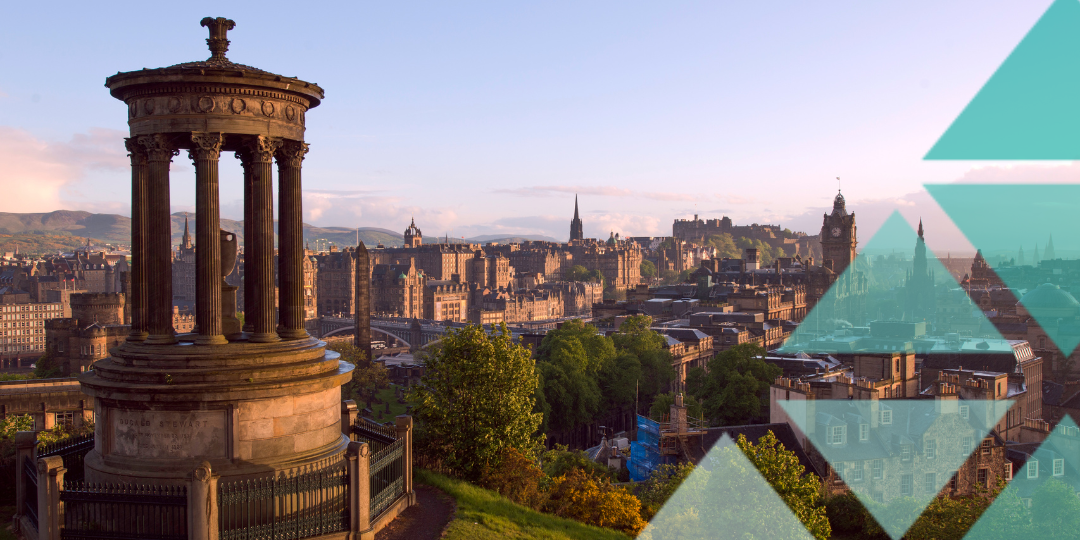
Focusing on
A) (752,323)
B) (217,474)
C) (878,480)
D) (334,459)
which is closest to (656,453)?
(878,480)

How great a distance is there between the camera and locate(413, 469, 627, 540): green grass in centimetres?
1714

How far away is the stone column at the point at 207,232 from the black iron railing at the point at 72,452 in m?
4.88

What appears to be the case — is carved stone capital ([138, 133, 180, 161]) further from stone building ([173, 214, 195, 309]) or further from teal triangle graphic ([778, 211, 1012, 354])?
stone building ([173, 214, 195, 309])

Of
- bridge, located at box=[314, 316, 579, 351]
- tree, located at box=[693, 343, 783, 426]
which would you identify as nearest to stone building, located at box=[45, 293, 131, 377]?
tree, located at box=[693, 343, 783, 426]

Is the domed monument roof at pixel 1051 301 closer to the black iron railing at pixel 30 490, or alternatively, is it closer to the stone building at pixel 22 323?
the black iron railing at pixel 30 490

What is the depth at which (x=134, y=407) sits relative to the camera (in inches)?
615

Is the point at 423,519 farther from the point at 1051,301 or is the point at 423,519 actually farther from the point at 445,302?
the point at 445,302

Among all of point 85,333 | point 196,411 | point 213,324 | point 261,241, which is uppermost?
point 261,241

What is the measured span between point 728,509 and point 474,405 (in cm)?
911

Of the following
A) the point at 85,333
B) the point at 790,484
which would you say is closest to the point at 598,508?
the point at 790,484

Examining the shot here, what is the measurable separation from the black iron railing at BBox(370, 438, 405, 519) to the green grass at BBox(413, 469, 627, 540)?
149 cm

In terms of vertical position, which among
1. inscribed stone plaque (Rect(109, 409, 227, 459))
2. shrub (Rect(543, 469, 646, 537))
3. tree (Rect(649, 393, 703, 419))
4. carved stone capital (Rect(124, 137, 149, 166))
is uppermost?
carved stone capital (Rect(124, 137, 149, 166))

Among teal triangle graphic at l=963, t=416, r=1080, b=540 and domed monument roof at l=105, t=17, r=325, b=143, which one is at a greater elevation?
domed monument roof at l=105, t=17, r=325, b=143

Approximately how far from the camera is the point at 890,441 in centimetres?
3975
